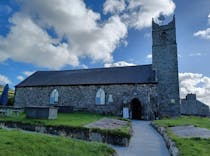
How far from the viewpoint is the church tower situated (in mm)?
22731

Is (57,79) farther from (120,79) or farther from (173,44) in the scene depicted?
(173,44)

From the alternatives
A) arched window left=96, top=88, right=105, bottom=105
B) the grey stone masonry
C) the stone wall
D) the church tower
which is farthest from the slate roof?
the grey stone masonry

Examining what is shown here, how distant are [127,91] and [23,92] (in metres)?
15.5

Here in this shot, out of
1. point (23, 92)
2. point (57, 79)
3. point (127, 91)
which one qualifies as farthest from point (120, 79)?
point (23, 92)

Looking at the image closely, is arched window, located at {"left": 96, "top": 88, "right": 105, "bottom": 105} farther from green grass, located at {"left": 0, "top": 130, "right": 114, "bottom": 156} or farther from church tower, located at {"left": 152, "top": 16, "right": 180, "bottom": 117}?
green grass, located at {"left": 0, "top": 130, "right": 114, "bottom": 156}

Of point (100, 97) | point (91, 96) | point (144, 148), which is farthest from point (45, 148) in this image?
point (91, 96)

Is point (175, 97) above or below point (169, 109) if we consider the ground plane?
above

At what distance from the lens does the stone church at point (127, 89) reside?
22.1m

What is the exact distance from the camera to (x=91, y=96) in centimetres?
2411

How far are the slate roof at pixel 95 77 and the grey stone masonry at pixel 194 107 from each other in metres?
17.6

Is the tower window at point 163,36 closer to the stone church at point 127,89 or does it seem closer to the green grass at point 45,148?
the stone church at point 127,89

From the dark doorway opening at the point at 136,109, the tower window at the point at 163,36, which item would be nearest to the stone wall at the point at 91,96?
the dark doorway opening at the point at 136,109

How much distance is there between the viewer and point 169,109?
22.7 m

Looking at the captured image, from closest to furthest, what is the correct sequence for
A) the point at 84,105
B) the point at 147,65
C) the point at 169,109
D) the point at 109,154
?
the point at 109,154
the point at 169,109
the point at 84,105
the point at 147,65
